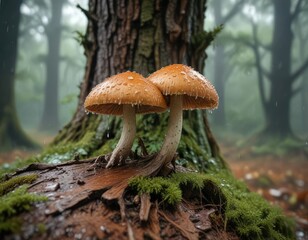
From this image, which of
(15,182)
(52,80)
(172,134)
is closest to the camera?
(15,182)

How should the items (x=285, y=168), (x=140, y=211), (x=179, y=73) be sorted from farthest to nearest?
(x=285, y=168), (x=179, y=73), (x=140, y=211)

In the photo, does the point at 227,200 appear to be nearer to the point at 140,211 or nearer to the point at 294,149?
the point at 140,211

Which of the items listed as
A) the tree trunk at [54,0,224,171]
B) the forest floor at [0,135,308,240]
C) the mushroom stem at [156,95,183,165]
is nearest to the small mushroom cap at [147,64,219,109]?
the mushroom stem at [156,95,183,165]

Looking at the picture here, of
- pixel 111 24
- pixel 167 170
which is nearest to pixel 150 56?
pixel 111 24

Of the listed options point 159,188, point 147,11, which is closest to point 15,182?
point 159,188

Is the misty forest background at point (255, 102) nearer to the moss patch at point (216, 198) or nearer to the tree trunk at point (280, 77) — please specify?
the tree trunk at point (280, 77)

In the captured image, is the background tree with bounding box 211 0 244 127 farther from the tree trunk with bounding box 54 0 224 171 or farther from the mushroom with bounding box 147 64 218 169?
the mushroom with bounding box 147 64 218 169

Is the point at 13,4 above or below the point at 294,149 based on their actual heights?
above

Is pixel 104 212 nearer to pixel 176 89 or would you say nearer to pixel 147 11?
pixel 176 89
